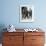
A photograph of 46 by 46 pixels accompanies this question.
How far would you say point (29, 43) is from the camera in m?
3.72

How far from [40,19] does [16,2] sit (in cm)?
98

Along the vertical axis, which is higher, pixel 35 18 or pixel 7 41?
pixel 35 18

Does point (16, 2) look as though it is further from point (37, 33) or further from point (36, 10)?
point (37, 33)

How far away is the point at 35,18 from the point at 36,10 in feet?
0.88

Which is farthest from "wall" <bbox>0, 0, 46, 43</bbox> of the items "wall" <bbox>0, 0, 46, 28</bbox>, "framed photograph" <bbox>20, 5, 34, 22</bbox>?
"framed photograph" <bbox>20, 5, 34, 22</bbox>

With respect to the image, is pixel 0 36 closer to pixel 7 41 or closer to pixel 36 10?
pixel 7 41

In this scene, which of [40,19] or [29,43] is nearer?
[29,43]

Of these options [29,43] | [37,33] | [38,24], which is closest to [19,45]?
[29,43]

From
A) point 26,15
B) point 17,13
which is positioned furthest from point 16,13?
point 26,15

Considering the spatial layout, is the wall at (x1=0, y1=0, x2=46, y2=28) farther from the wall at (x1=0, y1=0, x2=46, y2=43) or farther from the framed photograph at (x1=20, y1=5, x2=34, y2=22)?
the framed photograph at (x1=20, y1=5, x2=34, y2=22)

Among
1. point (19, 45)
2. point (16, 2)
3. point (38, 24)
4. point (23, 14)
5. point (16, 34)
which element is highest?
point (16, 2)

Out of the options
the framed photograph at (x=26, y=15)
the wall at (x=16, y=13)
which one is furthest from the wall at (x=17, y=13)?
the framed photograph at (x=26, y=15)

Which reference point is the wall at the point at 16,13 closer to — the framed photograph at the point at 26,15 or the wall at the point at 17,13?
the wall at the point at 17,13

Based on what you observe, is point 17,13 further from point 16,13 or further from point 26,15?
point 26,15
